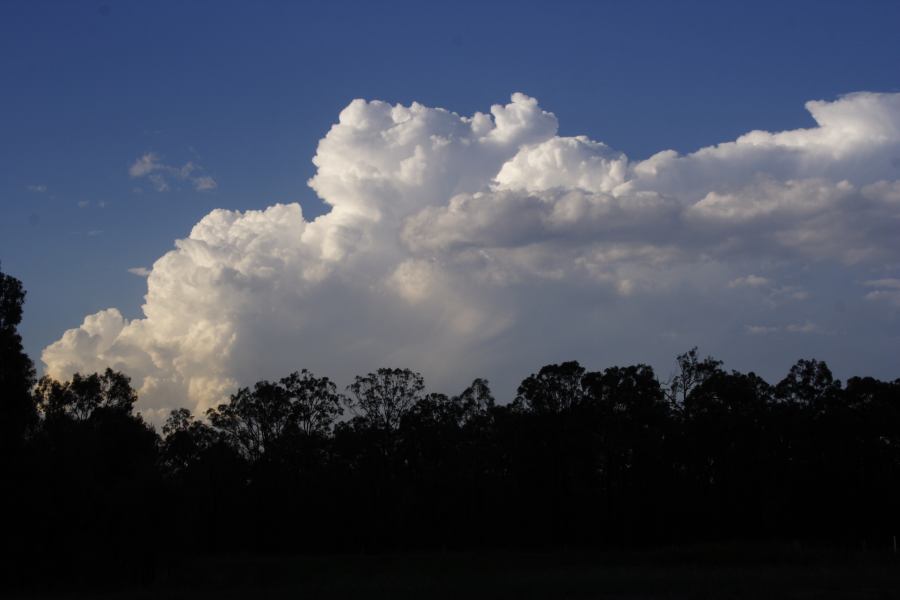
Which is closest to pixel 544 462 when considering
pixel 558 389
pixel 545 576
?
pixel 558 389

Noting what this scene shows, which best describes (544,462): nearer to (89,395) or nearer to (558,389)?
(558,389)

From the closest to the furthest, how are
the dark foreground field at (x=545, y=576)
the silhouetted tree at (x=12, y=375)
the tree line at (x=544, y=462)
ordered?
the dark foreground field at (x=545, y=576) < the silhouetted tree at (x=12, y=375) < the tree line at (x=544, y=462)

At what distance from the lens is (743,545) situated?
2351 inches

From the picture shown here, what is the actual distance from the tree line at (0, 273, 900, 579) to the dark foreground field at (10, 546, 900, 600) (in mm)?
9478

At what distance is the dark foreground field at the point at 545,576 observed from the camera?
35156mm

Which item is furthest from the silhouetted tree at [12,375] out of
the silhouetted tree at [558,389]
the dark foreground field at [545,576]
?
the silhouetted tree at [558,389]

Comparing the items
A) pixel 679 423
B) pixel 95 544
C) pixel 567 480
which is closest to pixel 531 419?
pixel 567 480

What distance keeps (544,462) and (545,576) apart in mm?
37557

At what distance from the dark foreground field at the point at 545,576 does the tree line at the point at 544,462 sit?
9478 mm

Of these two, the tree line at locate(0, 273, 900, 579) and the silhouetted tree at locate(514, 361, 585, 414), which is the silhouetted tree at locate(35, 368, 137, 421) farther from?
the silhouetted tree at locate(514, 361, 585, 414)

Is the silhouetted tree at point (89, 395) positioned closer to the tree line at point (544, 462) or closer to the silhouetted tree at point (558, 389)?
the tree line at point (544, 462)

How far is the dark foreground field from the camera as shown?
1384 inches

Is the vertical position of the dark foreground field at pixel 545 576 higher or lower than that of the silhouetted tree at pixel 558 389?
lower

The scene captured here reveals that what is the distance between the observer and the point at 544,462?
271 feet
